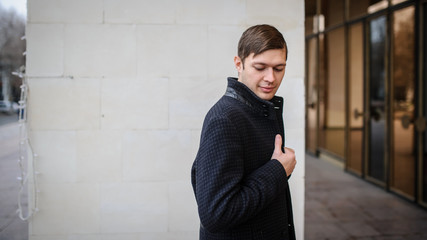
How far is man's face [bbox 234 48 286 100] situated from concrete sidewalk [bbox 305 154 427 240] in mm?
3031

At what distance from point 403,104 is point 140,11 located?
447 cm

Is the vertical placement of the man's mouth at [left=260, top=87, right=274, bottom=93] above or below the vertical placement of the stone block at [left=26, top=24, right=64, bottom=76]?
below

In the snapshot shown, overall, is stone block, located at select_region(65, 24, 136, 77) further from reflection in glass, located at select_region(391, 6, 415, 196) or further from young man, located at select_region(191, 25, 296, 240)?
reflection in glass, located at select_region(391, 6, 415, 196)

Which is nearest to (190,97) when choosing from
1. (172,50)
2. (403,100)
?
(172,50)

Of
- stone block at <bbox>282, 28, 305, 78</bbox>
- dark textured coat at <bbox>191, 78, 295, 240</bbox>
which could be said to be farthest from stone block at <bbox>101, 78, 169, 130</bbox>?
dark textured coat at <bbox>191, 78, 295, 240</bbox>

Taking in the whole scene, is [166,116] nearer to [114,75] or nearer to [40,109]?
[114,75]

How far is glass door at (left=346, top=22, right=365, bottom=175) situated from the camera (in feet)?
23.9

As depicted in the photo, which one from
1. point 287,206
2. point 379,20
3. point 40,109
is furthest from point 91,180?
point 379,20

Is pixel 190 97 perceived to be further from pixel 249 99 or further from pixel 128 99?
pixel 249 99

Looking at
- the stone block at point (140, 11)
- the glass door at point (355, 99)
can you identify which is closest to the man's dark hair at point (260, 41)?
the stone block at point (140, 11)

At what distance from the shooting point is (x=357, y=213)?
5012mm

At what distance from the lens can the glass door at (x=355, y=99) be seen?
7.27 meters

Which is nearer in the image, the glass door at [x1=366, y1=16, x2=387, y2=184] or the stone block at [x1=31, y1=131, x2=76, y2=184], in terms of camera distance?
the stone block at [x1=31, y1=131, x2=76, y2=184]

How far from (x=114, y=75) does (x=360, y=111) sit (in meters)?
5.73
